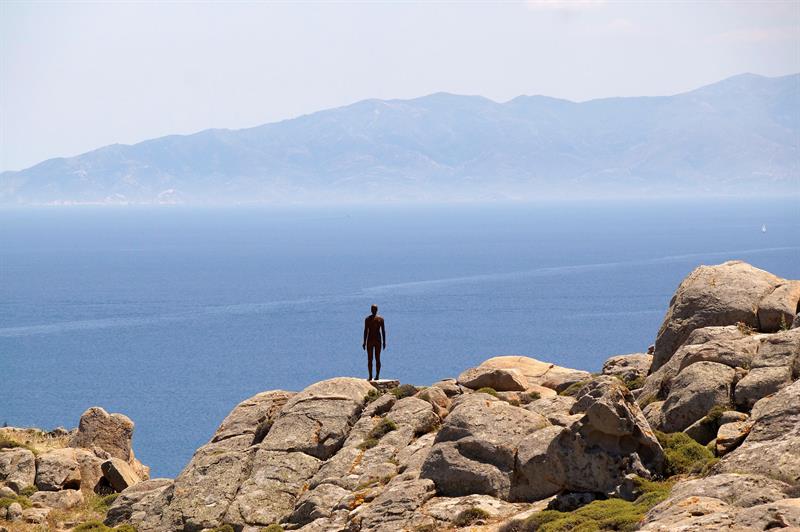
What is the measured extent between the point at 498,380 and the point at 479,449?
353 inches

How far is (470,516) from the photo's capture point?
87.2 feet

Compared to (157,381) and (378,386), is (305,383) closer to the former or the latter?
(157,381)

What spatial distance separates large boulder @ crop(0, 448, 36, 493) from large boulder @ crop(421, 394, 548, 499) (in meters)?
17.1

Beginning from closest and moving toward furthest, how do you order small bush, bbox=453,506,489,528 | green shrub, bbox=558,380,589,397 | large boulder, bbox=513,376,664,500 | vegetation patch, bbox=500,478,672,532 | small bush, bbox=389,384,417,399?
vegetation patch, bbox=500,478,672,532, large boulder, bbox=513,376,664,500, small bush, bbox=453,506,489,528, green shrub, bbox=558,380,589,397, small bush, bbox=389,384,417,399

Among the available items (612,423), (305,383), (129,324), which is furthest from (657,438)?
(129,324)

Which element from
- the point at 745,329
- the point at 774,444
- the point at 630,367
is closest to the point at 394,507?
the point at 774,444

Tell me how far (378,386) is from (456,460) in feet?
33.3

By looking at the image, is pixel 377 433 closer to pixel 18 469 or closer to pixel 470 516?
pixel 470 516

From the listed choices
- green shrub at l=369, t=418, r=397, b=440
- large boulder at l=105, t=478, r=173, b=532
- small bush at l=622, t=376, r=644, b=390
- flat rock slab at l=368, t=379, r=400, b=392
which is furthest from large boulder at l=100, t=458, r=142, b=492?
small bush at l=622, t=376, r=644, b=390

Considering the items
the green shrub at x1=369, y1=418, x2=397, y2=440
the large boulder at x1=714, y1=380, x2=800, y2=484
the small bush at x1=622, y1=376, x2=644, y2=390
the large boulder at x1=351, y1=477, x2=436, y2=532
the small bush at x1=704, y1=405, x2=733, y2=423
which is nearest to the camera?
the large boulder at x1=714, y1=380, x2=800, y2=484

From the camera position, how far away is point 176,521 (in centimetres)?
3231

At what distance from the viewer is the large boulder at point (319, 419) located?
113 ft

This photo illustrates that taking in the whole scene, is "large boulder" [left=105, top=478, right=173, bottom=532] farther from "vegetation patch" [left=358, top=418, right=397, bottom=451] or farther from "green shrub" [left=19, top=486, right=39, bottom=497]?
"vegetation patch" [left=358, top=418, right=397, bottom=451]

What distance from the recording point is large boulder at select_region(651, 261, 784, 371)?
34.8 meters
